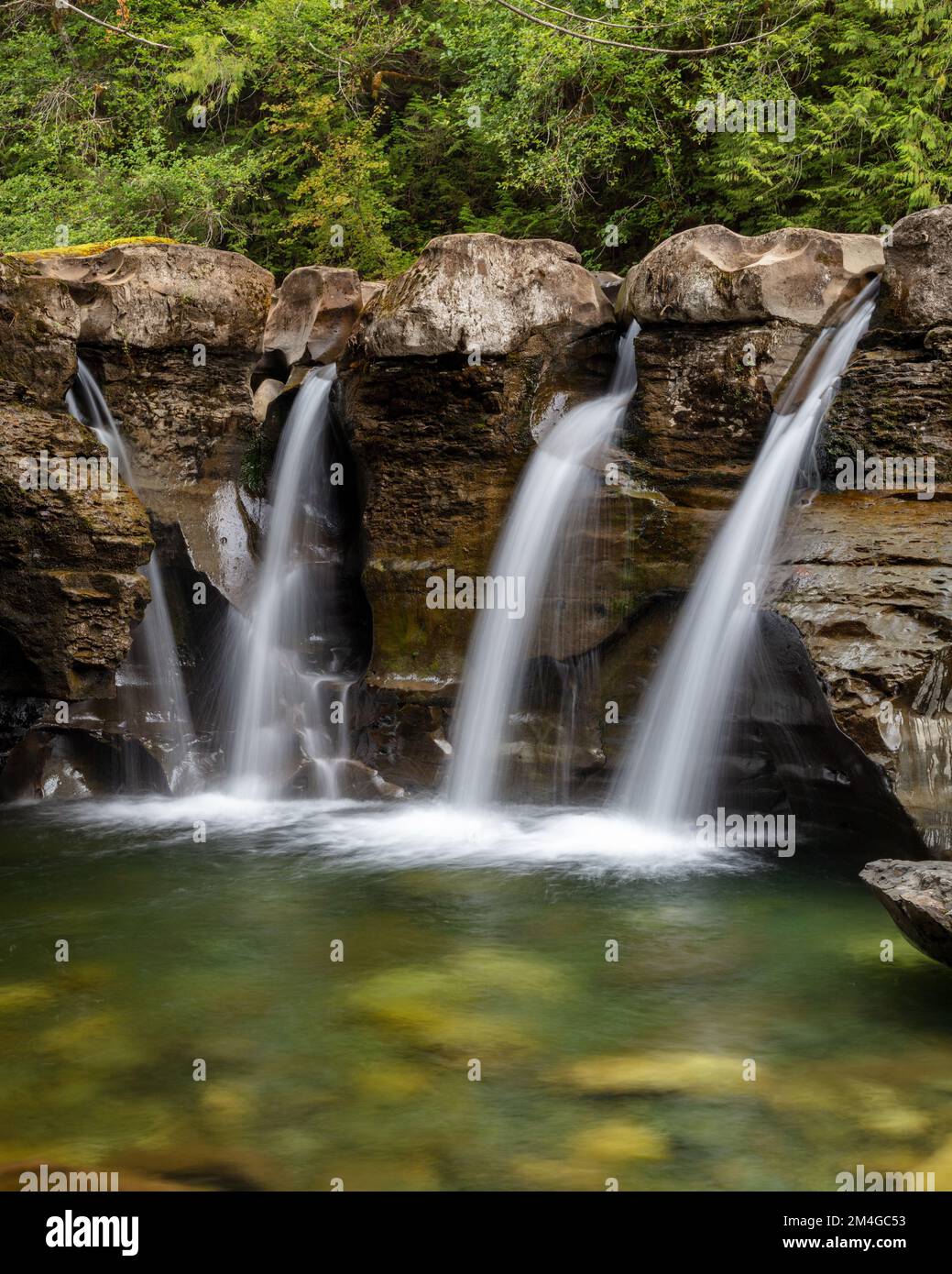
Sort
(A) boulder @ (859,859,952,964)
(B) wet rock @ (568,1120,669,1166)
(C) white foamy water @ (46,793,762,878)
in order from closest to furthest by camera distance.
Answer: (B) wet rock @ (568,1120,669,1166), (A) boulder @ (859,859,952,964), (C) white foamy water @ (46,793,762,878)

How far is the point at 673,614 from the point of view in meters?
8.80

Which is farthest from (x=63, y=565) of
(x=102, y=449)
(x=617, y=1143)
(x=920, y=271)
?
(x=617, y=1143)

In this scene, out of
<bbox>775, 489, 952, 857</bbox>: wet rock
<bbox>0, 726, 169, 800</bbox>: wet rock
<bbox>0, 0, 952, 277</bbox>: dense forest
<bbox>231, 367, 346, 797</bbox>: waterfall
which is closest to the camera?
<bbox>775, 489, 952, 857</bbox>: wet rock

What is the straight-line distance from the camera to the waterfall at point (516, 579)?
9312 mm

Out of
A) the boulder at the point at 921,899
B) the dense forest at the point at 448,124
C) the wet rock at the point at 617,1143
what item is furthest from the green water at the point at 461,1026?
the dense forest at the point at 448,124

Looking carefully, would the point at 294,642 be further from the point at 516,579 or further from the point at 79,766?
the point at 516,579

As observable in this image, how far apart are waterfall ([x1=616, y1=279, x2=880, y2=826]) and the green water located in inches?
37.4

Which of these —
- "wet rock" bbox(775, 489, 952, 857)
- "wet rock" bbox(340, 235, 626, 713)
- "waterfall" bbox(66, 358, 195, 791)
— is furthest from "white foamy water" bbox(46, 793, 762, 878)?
"wet rock" bbox(775, 489, 952, 857)

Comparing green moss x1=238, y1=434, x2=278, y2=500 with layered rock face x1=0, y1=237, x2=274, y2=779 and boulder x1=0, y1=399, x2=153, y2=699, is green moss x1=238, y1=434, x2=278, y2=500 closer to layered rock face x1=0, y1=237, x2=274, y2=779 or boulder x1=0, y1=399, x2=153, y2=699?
layered rock face x1=0, y1=237, x2=274, y2=779

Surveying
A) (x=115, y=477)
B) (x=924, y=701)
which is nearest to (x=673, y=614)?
(x=924, y=701)

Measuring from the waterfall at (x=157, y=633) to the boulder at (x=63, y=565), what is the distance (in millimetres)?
1016

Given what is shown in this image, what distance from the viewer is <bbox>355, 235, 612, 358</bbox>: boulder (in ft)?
31.0

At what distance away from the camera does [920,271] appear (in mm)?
7855
